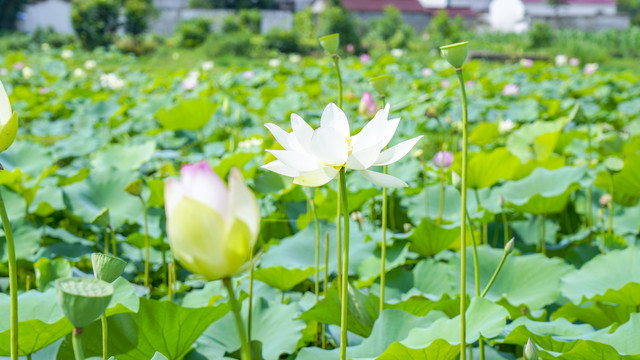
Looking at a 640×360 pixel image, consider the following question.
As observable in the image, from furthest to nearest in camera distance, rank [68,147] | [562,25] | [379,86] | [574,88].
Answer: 1. [562,25]
2. [574,88]
3. [68,147]
4. [379,86]

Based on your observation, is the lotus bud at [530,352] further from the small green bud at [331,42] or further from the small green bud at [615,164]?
the small green bud at [615,164]

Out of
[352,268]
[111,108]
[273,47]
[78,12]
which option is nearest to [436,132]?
[111,108]

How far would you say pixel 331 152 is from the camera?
0.47 metres

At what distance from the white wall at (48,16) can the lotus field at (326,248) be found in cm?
Answer: 2029

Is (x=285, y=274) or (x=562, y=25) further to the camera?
(x=562, y=25)

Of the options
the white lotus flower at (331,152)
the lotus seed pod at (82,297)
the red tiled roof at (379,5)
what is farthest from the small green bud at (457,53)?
the red tiled roof at (379,5)

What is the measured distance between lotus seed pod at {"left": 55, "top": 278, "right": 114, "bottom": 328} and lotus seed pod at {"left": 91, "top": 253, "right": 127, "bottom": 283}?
3.6 inches

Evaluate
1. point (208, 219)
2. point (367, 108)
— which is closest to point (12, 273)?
point (208, 219)

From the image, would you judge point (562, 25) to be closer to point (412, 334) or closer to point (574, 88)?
point (574, 88)

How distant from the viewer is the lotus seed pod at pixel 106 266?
1.52 feet

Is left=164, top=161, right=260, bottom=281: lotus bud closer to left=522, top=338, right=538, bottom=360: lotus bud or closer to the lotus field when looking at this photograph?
the lotus field

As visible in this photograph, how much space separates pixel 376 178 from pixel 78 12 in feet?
47.0

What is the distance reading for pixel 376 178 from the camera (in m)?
0.47

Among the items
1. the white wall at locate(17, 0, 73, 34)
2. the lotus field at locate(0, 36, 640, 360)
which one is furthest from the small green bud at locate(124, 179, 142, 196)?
the white wall at locate(17, 0, 73, 34)
